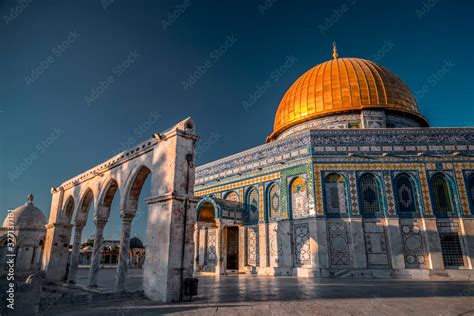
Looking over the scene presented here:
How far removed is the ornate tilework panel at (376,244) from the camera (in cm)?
1517

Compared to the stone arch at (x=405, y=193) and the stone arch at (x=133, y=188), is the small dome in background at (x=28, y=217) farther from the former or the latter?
the stone arch at (x=405, y=193)

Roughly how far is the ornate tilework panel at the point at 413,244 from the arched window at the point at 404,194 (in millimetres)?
712

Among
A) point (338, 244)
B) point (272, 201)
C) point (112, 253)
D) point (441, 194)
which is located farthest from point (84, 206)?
point (112, 253)

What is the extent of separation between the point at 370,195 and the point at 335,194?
1.87 meters

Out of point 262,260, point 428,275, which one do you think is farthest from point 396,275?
point 262,260

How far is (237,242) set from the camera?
21156mm

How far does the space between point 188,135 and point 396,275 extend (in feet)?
41.9

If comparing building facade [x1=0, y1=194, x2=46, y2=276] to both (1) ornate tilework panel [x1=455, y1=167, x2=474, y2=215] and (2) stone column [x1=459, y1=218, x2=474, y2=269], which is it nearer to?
(2) stone column [x1=459, y1=218, x2=474, y2=269]

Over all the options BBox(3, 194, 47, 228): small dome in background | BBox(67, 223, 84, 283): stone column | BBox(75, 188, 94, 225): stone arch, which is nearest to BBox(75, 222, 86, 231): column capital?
BBox(75, 188, 94, 225): stone arch

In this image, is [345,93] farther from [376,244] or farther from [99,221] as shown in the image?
[99,221]

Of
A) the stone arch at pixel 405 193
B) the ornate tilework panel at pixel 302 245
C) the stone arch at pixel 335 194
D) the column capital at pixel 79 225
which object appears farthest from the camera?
the stone arch at pixel 335 194

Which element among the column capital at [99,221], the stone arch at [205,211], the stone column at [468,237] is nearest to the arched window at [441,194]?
the stone column at [468,237]

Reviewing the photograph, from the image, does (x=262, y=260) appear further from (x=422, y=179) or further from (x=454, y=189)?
(x=454, y=189)

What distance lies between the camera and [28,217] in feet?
59.6
